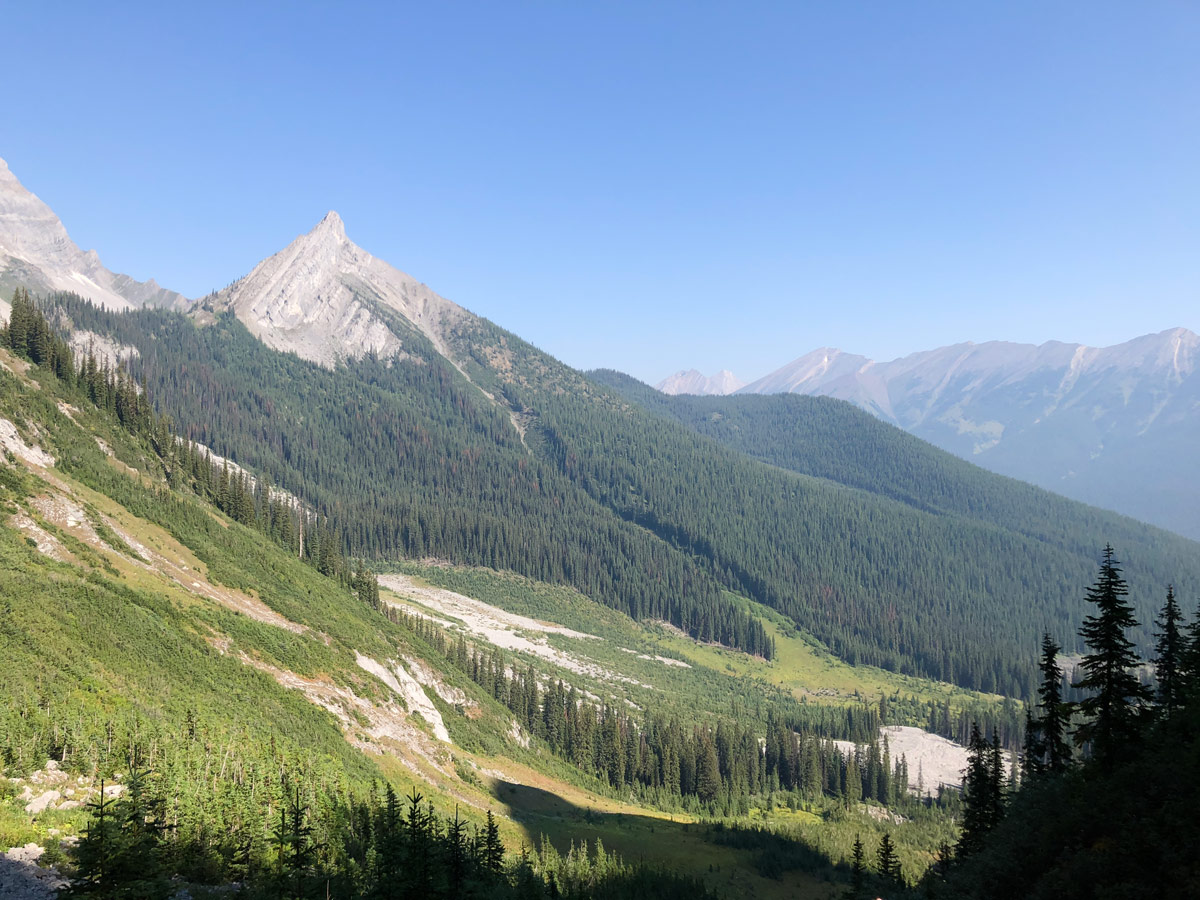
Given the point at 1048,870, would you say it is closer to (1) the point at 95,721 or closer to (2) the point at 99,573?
(1) the point at 95,721

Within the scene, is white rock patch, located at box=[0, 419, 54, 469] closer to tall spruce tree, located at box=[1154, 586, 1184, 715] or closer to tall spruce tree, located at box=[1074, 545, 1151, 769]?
tall spruce tree, located at box=[1074, 545, 1151, 769]

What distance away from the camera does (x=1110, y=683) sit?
34531 mm

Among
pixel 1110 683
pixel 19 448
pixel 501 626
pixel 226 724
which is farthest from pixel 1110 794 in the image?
pixel 501 626

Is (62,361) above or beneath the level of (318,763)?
above

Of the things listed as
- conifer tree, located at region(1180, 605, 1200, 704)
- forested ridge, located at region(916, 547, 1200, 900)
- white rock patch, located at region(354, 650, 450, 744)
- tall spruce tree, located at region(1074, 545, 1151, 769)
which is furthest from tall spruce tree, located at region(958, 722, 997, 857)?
white rock patch, located at region(354, 650, 450, 744)

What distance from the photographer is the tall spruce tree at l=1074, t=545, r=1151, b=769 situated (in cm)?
3369

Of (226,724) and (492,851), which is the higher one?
(226,724)

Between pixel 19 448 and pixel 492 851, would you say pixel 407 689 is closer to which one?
pixel 492 851

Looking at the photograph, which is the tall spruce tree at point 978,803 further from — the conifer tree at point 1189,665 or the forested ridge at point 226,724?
the forested ridge at point 226,724

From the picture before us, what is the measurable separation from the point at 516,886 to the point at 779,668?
171m

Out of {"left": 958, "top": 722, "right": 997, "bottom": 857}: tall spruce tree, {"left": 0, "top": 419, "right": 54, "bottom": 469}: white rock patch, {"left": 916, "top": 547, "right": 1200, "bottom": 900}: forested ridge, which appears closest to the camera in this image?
{"left": 916, "top": 547, "right": 1200, "bottom": 900}: forested ridge

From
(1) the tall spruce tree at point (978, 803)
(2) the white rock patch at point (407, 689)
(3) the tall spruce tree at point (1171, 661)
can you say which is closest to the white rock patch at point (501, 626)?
(2) the white rock patch at point (407, 689)

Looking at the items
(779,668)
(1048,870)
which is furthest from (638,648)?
(1048,870)

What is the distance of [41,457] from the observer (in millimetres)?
61594
